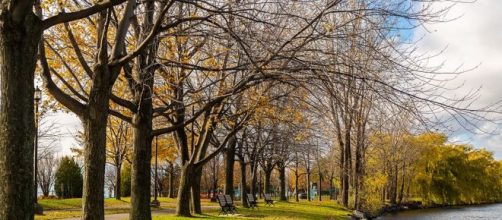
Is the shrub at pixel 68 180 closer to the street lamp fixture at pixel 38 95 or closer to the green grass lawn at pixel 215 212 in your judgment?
the green grass lawn at pixel 215 212

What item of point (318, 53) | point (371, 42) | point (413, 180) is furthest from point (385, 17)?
point (413, 180)

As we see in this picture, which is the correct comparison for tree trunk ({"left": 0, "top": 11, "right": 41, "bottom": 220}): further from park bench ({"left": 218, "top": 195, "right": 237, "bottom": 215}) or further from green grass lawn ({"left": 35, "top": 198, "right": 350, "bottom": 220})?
park bench ({"left": 218, "top": 195, "right": 237, "bottom": 215})

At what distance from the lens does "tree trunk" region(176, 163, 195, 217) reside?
2041cm

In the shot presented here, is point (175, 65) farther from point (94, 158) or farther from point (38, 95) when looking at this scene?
point (38, 95)

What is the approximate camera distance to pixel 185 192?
2081 cm

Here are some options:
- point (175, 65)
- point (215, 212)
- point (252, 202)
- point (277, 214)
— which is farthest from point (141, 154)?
point (252, 202)

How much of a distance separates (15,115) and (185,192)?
13583 millimetres

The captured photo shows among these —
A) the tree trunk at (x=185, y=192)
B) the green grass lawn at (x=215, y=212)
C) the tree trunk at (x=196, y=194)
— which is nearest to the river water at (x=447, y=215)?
the green grass lawn at (x=215, y=212)

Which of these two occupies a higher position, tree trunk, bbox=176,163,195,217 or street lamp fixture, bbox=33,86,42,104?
street lamp fixture, bbox=33,86,42,104

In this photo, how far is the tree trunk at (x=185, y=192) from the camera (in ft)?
66.9

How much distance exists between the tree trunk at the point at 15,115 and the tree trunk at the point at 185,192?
12.9 metres

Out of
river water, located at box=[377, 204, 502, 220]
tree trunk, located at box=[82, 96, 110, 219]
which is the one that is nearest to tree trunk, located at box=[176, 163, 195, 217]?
tree trunk, located at box=[82, 96, 110, 219]

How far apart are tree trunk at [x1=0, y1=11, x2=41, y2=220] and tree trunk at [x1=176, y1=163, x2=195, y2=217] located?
1292 cm

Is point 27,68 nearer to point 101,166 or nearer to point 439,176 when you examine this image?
point 101,166
